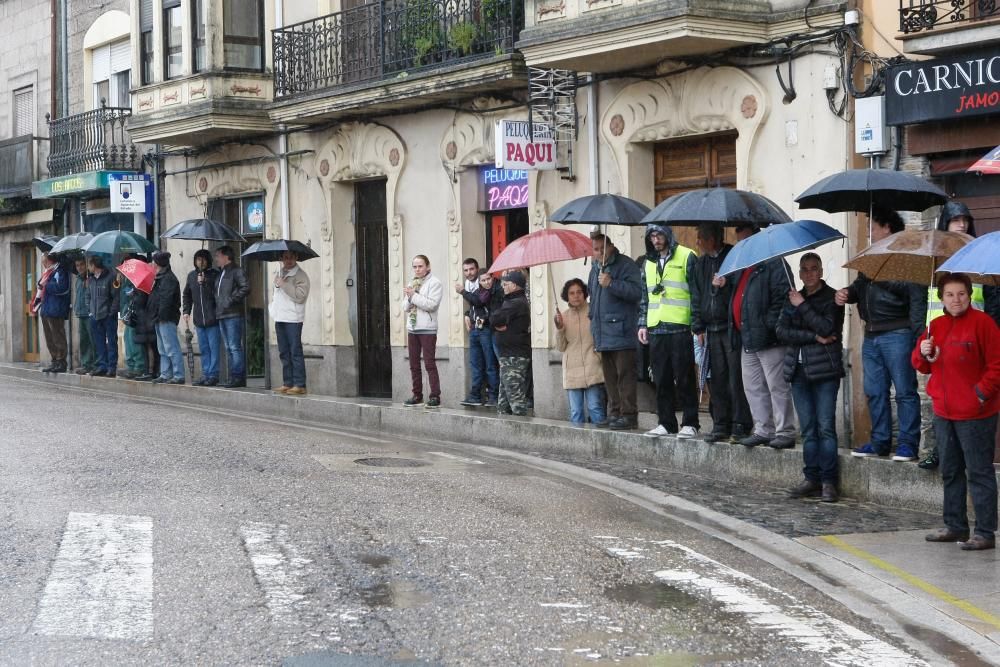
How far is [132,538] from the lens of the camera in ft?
28.5

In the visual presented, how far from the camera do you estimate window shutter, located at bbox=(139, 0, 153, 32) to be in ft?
84.8

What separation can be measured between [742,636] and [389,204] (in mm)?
14657

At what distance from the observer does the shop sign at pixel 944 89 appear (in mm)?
12539

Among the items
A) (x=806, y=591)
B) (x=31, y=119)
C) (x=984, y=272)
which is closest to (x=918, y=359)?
(x=984, y=272)

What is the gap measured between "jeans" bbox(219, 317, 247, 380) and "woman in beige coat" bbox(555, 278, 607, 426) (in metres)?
6.88

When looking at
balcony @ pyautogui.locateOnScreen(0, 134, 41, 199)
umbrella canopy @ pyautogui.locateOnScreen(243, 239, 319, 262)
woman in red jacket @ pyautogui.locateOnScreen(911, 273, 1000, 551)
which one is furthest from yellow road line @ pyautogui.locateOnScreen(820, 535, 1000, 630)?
balcony @ pyautogui.locateOnScreen(0, 134, 41, 199)

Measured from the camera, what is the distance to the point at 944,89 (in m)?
12.9

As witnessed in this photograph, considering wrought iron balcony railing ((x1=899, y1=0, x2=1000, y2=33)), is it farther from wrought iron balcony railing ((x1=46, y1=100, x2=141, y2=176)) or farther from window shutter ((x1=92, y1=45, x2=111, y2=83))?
window shutter ((x1=92, y1=45, x2=111, y2=83))

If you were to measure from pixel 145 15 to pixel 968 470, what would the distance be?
1998 cm

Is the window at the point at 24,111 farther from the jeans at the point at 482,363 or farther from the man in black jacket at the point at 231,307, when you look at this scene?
the jeans at the point at 482,363

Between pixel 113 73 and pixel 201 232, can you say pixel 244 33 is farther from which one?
pixel 113 73

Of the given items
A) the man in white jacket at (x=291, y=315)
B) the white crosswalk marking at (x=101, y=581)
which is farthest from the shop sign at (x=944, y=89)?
the man in white jacket at (x=291, y=315)

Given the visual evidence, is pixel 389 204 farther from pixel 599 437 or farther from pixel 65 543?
pixel 65 543

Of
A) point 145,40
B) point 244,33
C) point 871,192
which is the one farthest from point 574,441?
point 145,40
